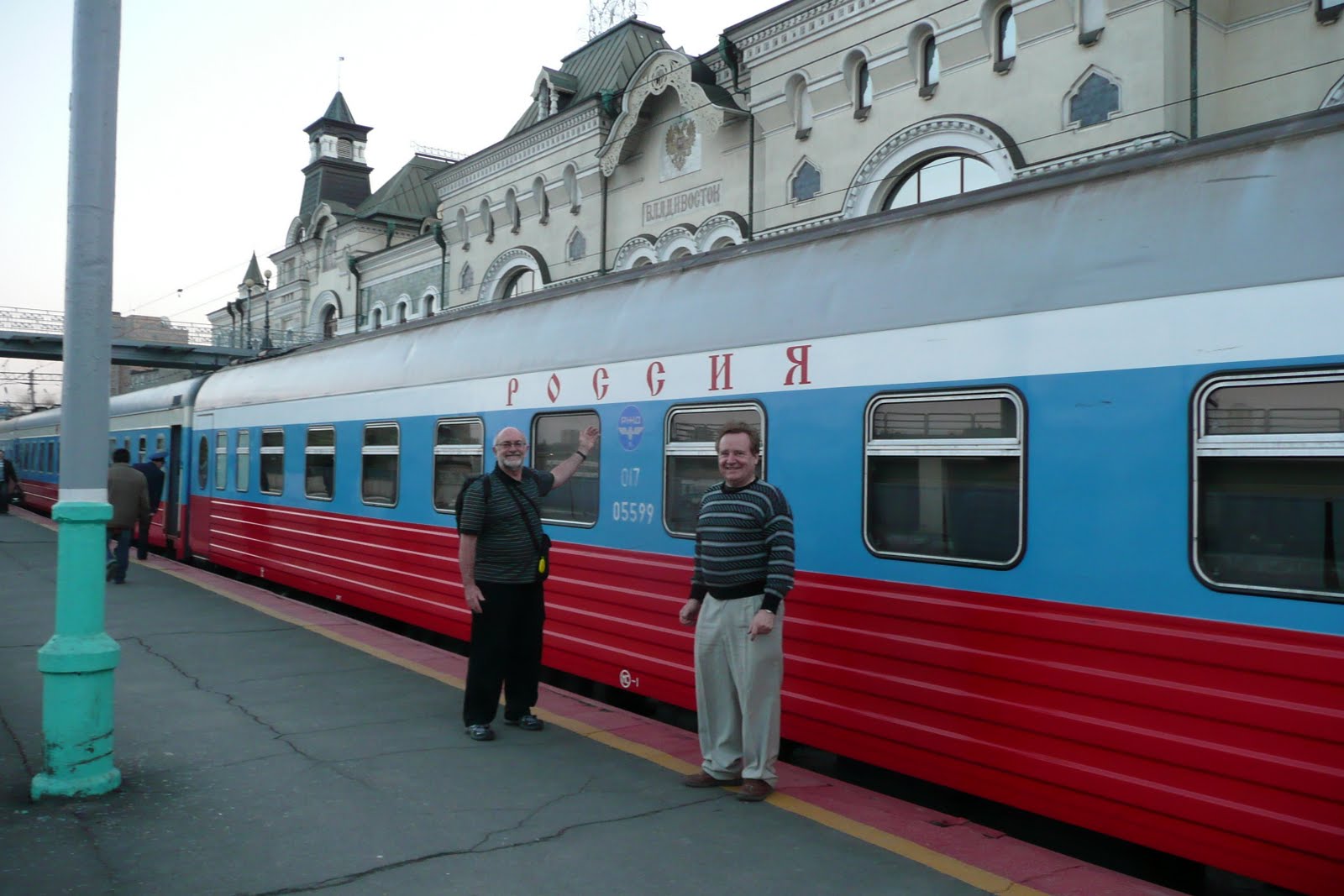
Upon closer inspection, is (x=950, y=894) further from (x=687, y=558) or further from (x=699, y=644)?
(x=687, y=558)

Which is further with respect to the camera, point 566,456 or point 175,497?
point 175,497

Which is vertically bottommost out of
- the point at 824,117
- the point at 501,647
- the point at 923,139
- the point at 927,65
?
the point at 501,647

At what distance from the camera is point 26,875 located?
405cm

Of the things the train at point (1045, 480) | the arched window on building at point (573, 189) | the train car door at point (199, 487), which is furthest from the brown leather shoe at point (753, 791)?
the arched window on building at point (573, 189)

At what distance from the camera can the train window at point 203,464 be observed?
1501 cm

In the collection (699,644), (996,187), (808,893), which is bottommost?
(808,893)

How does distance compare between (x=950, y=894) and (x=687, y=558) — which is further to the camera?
(x=687, y=558)

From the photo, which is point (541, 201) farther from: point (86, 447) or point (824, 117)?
point (86, 447)

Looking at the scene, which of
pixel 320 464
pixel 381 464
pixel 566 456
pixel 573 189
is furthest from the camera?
A: pixel 573 189

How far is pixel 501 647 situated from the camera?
621 cm

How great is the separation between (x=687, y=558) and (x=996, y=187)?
2555mm

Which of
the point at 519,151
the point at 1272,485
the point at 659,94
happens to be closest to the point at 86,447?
the point at 1272,485

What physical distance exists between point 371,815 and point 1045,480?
10.2 feet

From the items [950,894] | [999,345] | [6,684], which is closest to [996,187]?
[999,345]
